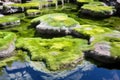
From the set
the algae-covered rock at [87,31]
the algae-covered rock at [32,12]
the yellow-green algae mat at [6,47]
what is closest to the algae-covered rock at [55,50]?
the yellow-green algae mat at [6,47]

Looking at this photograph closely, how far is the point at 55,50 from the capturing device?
2877 cm

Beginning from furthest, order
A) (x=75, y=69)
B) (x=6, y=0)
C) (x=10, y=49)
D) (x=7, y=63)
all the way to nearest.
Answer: (x=6, y=0)
(x=10, y=49)
(x=7, y=63)
(x=75, y=69)

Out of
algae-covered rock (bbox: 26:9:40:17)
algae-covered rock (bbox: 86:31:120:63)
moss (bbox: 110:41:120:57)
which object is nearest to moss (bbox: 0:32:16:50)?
algae-covered rock (bbox: 86:31:120:63)

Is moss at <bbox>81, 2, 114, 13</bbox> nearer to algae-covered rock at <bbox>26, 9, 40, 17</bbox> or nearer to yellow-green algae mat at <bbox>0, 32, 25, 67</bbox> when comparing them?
algae-covered rock at <bbox>26, 9, 40, 17</bbox>

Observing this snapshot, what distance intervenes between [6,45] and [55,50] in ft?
17.2

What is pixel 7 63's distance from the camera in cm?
2770

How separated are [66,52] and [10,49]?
6.10 meters

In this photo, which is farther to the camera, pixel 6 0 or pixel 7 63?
pixel 6 0

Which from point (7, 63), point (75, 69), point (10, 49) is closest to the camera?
point (75, 69)

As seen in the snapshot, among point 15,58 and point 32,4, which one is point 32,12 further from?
point 15,58

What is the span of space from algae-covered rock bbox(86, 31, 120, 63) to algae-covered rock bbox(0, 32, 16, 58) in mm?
8210

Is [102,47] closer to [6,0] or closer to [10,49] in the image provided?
[10,49]

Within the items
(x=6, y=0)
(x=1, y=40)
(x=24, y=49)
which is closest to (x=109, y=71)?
(x=24, y=49)

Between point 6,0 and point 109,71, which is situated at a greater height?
point 6,0
